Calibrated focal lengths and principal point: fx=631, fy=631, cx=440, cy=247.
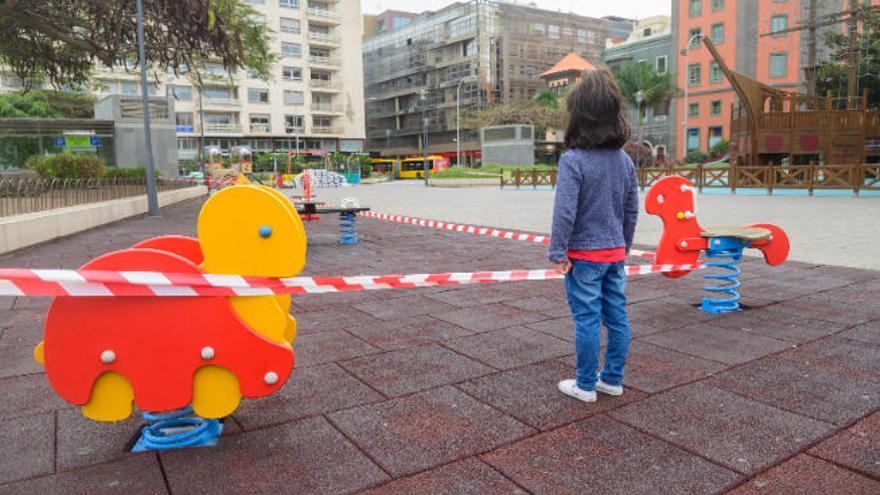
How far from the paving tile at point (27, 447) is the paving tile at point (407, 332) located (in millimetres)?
2124

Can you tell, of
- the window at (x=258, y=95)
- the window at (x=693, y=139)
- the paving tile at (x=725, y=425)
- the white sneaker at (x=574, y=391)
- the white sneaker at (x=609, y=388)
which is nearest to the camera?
the paving tile at (x=725, y=425)

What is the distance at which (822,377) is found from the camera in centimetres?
381

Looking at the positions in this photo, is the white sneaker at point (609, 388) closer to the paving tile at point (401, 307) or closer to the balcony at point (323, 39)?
the paving tile at point (401, 307)

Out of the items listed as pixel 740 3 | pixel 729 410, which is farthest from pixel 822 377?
pixel 740 3

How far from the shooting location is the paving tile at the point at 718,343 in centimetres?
429

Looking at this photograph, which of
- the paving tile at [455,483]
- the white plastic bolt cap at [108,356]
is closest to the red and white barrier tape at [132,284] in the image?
the white plastic bolt cap at [108,356]

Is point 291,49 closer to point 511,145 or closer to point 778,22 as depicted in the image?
point 511,145

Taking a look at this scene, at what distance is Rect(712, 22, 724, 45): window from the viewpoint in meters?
51.0

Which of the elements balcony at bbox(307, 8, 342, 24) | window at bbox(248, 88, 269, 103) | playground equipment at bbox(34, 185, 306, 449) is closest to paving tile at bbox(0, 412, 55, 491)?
playground equipment at bbox(34, 185, 306, 449)

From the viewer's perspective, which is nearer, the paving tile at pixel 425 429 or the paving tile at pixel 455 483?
the paving tile at pixel 455 483

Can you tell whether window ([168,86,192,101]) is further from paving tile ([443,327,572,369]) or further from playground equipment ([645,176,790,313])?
paving tile ([443,327,572,369])

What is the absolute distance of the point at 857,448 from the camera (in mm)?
2865

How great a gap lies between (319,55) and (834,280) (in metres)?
63.4

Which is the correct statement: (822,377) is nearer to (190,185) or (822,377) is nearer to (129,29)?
(129,29)
